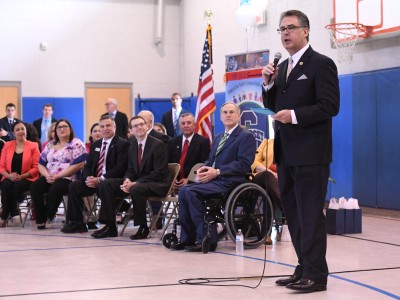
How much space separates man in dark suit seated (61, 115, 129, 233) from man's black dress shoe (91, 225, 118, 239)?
1.49 ft

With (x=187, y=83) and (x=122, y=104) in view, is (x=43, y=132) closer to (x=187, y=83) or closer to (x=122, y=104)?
(x=122, y=104)

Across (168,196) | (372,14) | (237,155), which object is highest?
(372,14)

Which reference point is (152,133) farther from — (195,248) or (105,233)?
(195,248)

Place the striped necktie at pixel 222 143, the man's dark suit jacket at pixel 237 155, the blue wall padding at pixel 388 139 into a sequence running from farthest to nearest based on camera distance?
the blue wall padding at pixel 388 139 → the striped necktie at pixel 222 143 → the man's dark suit jacket at pixel 237 155

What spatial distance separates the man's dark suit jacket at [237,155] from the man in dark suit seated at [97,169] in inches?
52.2

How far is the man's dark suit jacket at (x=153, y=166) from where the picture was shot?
6461mm

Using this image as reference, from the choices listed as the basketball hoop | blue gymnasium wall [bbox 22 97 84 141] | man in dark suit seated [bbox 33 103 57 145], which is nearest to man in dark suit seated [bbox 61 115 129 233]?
the basketball hoop

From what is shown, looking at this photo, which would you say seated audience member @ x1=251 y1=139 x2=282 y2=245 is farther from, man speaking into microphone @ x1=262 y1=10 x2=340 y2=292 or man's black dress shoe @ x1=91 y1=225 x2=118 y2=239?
man speaking into microphone @ x1=262 y1=10 x2=340 y2=292

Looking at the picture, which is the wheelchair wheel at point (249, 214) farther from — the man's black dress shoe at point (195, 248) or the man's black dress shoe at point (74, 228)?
the man's black dress shoe at point (74, 228)

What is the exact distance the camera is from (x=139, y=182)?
21.1 ft

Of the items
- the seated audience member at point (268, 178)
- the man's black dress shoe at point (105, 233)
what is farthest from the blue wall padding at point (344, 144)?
the man's black dress shoe at point (105, 233)

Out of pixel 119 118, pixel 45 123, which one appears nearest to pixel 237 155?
pixel 119 118

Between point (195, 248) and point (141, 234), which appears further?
point (141, 234)

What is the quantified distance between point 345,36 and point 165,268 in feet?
14.5
